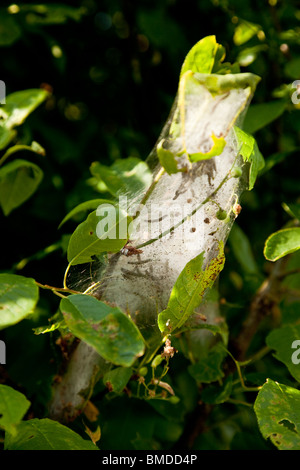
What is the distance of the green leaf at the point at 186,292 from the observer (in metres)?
0.80

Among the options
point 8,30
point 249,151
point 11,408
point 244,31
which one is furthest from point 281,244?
point 8,30

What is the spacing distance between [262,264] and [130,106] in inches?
32.9

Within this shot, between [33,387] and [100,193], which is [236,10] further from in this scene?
[33,387]

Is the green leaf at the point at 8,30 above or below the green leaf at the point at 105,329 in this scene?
above

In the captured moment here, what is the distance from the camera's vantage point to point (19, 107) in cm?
110

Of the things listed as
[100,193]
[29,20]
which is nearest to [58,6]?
[29,20]

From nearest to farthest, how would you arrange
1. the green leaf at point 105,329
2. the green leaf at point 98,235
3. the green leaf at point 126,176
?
the green leaf at point 105,329 → the green leaf at point 98,235 → the green leaf at point 126,176

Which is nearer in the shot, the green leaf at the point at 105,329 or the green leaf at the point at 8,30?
the green leaf at the point at 105,329

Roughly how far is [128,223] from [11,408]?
13.7 inches

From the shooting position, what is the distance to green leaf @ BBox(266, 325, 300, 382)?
37.6 inches

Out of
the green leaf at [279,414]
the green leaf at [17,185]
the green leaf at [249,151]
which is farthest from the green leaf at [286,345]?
the green leaf at [17,185]

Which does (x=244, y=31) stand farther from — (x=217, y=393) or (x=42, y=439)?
(x=42, y=439)

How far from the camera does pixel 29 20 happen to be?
5.00 feet

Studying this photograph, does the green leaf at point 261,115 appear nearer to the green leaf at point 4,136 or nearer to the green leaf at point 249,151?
the green leaf at point 249,151
